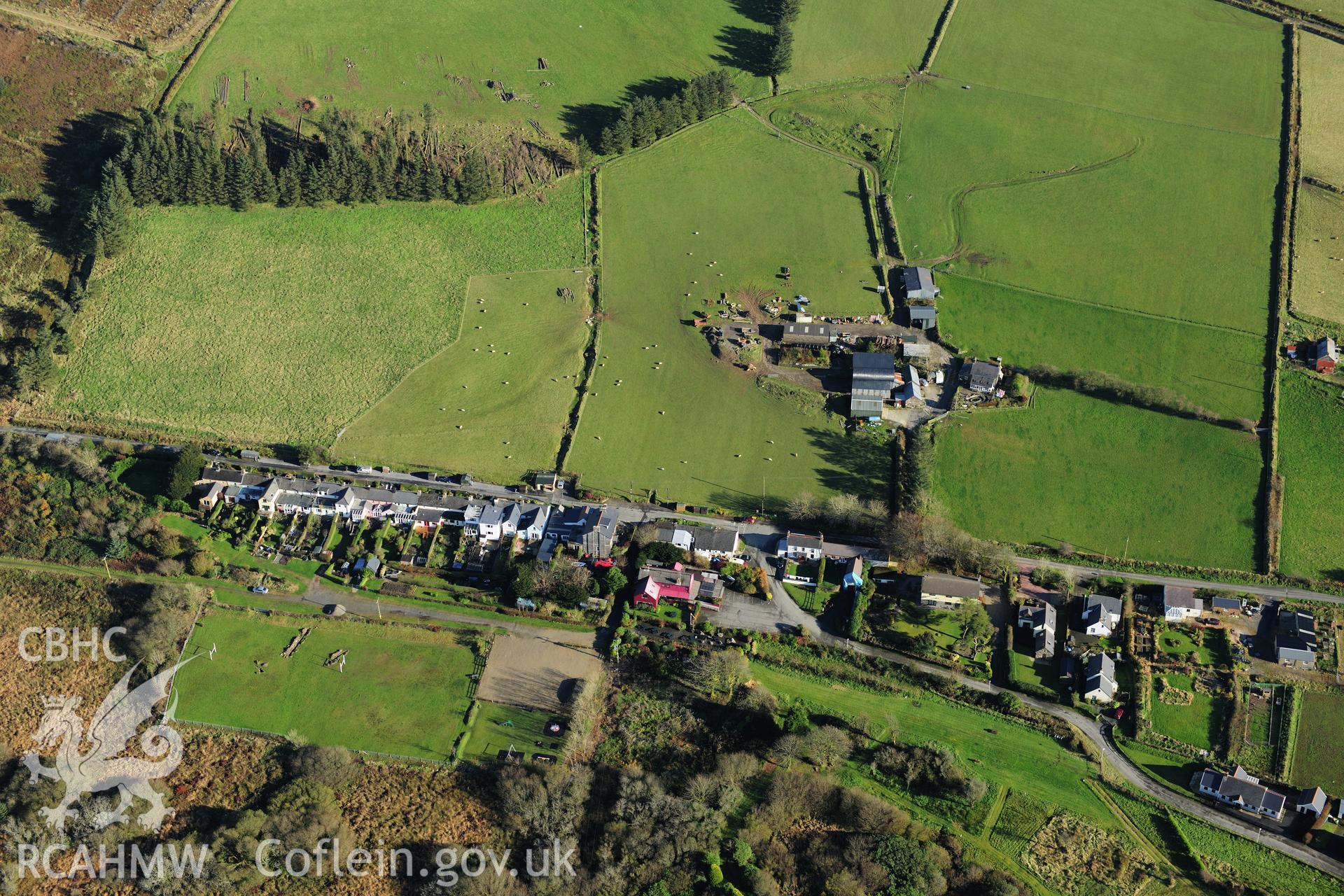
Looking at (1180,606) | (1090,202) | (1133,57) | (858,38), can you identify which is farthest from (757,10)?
(1180,606)

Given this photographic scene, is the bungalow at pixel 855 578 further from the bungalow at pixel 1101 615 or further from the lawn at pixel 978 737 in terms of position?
the bungalow at pixel 1101 615

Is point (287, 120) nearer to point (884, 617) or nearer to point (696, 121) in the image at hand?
point (696, 121)

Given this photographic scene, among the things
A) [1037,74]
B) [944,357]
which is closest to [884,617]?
[944,357]

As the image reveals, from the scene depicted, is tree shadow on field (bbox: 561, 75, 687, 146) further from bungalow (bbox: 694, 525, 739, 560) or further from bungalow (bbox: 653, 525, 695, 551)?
bungalow (bbox: 694, 525, 739, 560)

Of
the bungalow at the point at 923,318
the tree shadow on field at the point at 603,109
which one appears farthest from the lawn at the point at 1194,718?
the tree shadow on field at the point at 603,109

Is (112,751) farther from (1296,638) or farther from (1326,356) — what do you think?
(1326,356)

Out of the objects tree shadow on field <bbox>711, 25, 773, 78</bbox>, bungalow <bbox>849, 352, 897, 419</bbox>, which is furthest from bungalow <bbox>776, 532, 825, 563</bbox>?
tree shadow on field <bbox>711, 25, 773, 78</bbox>
